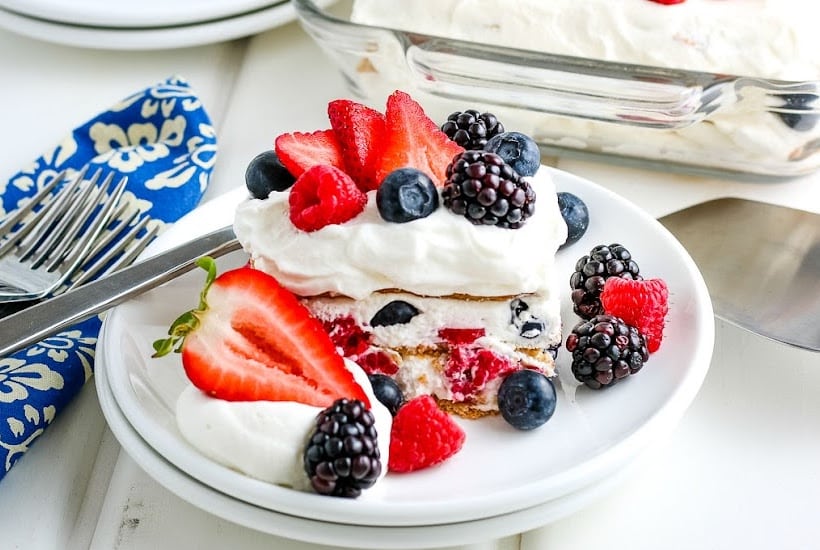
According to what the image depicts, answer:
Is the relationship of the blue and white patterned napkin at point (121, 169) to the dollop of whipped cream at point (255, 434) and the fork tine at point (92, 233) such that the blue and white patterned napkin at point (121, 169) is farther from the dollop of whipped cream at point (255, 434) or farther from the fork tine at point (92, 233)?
the dollop of whipped cream at point (255, 434)

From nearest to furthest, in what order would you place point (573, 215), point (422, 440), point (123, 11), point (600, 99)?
A: point (422, 440) → point (573, 215) → point (600, 99) → point (123, 11)

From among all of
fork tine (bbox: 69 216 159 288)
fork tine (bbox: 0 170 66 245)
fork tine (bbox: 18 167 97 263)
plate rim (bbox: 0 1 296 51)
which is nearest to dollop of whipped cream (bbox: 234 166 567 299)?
fork tine (bbox: 69 216 159 288)

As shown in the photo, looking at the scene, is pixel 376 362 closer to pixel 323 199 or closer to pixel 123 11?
pixel 323 199

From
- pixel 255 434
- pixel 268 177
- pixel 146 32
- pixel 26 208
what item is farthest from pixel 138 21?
pixel 255 434

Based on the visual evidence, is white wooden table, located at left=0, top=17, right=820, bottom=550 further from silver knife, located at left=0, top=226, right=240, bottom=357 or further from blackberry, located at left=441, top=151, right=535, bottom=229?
blackberry, located at left=441, top=151, right=535, bottom=229

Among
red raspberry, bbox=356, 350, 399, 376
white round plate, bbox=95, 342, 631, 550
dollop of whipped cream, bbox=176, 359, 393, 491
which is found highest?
dollop of whipped cream, bbox=176, 359, 393, 491

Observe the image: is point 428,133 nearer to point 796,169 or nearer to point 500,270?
point 500,270
